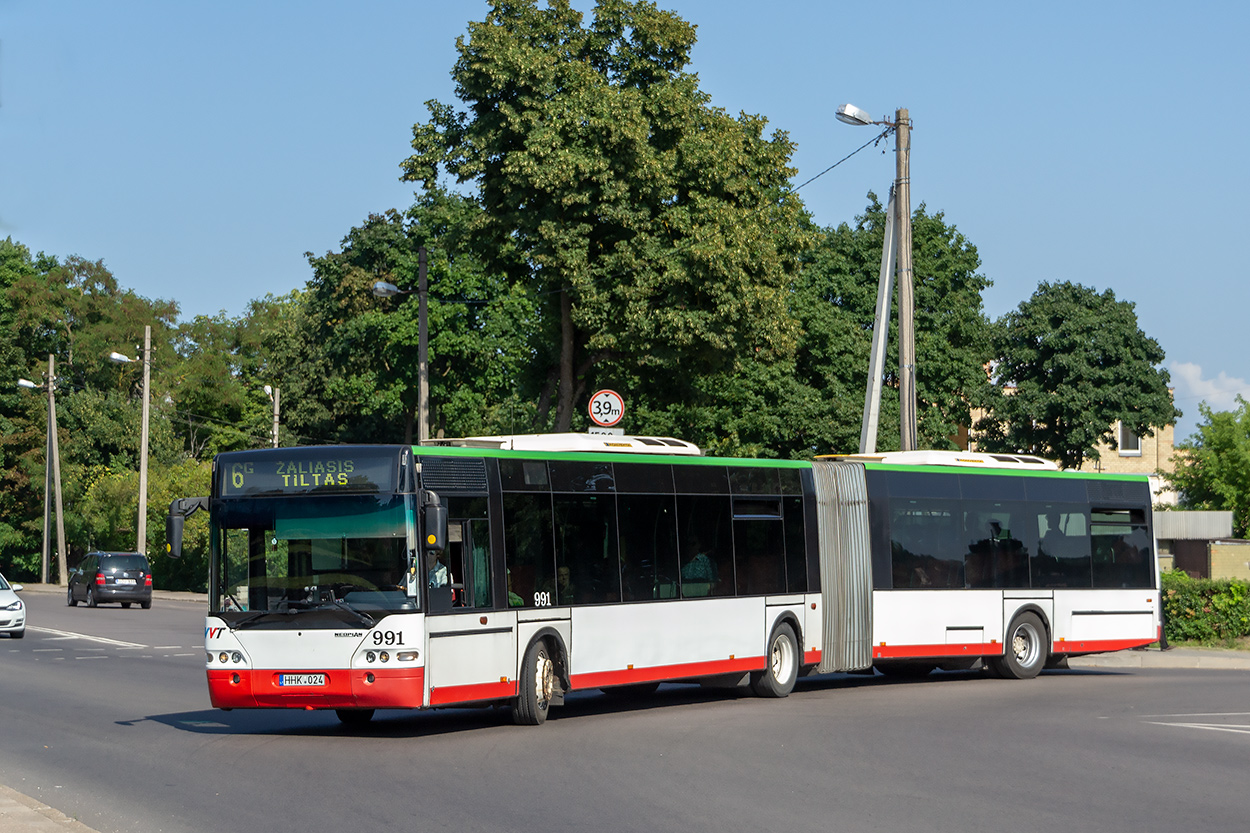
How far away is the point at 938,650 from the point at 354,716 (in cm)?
869

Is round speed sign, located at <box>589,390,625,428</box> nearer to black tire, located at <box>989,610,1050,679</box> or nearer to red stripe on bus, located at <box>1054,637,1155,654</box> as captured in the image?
black tire, located at <box>989,610,1050,679</box>

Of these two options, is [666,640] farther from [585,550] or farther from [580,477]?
[580,477]

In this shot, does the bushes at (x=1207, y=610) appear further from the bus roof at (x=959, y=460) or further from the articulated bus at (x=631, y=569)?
the bus roof at (x=959, y=460)

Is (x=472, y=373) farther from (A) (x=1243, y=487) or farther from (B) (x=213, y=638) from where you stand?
(B) (x=213, y=638)

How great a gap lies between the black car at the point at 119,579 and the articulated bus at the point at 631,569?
32370mm

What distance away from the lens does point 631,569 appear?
16.8 m

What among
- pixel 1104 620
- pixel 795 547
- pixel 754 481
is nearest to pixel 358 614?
pixel 754 481

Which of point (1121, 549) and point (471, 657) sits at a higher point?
point (1121, 549)

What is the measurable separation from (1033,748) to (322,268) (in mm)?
55848

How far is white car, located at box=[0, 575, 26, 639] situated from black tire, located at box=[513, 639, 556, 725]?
19.9 meters

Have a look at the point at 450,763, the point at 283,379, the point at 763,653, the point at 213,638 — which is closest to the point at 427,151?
the point at 763,653

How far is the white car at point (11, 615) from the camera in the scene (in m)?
32.0

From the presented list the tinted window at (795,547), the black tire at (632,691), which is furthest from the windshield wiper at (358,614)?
the tinted window at (795,547)

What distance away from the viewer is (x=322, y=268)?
6631 cm
